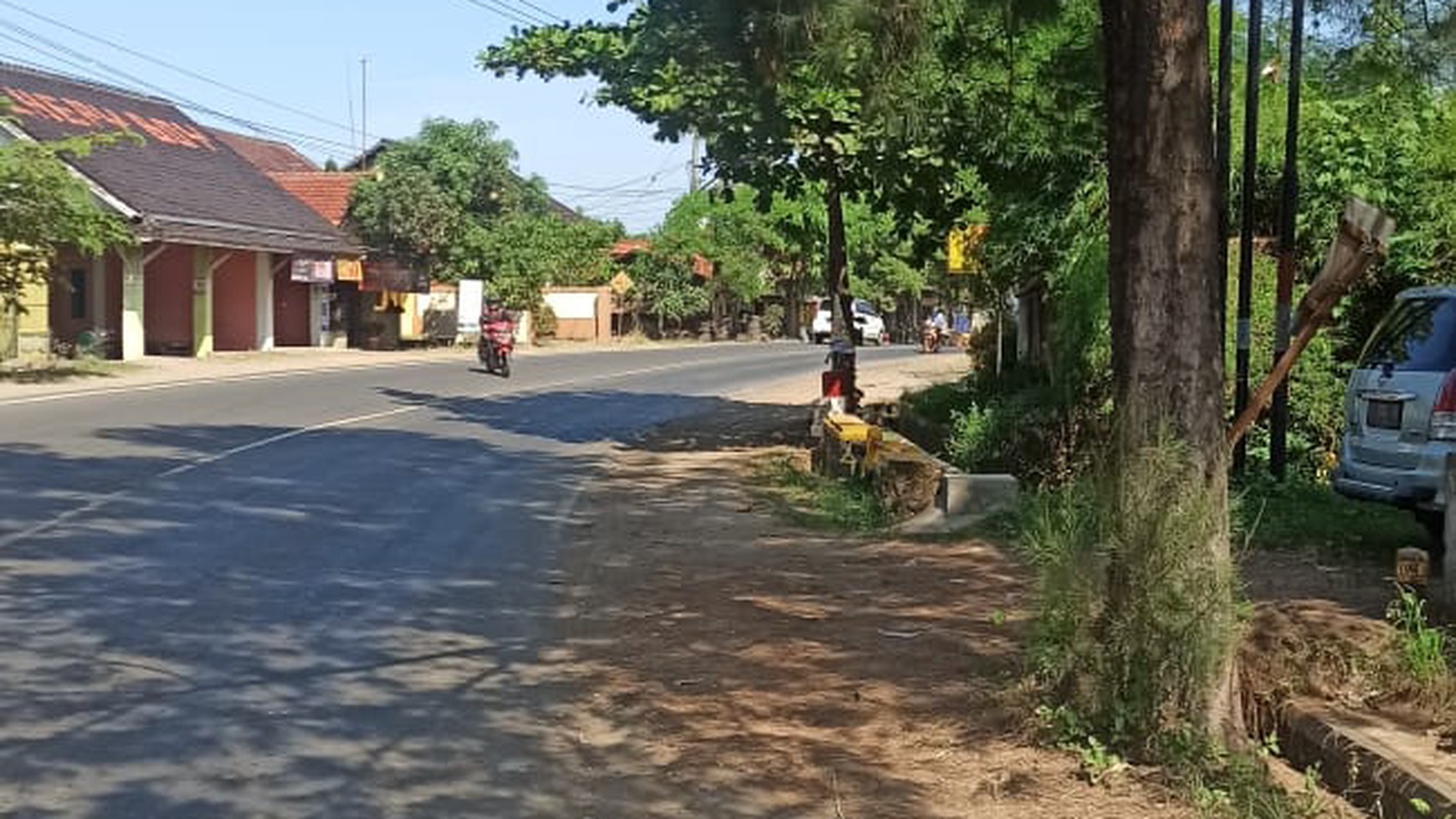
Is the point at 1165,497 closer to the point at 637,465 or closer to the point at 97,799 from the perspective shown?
the point at 97,799

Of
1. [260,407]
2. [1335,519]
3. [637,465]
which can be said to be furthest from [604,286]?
[1335,519]

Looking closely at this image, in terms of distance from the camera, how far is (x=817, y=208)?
1485 inches

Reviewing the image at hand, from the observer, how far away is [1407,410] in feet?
30.2

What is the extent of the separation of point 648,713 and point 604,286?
5289 centimetres

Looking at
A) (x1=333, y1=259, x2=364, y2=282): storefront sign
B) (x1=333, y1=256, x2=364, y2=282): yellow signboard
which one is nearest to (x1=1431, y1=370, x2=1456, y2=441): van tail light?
(x1=333, y1=256, x2=364, y2=282): yellow signboard

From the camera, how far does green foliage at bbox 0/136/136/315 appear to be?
25941 millimetres

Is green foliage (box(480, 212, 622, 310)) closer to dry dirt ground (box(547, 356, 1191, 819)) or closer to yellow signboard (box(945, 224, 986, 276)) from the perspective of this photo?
yellow signboard (box(945, 224, 986, 276))

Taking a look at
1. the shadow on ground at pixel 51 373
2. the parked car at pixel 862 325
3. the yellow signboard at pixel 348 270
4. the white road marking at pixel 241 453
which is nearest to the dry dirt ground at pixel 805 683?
the white road marking at pixel 241 453

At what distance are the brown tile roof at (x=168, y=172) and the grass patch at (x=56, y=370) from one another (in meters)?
3.34

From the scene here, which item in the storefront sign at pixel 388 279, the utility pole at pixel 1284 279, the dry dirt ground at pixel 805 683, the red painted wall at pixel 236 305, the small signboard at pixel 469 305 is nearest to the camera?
the dry dirt ground at pixel 805 683

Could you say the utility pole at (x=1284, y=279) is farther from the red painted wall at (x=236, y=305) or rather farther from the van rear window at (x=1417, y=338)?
the red painted wall at (x=236, y=305)

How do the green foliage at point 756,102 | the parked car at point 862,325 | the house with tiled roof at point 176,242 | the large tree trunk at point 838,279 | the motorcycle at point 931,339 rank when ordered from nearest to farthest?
the green foliage at point 756,102 < the large tree trunk at point 838,279 < the house with tiled roof at point 176,242 < the motorcycle at point 931,339 < the parked car at point 862,325

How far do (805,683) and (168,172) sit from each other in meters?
34.8

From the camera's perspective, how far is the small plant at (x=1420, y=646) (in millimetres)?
6344
